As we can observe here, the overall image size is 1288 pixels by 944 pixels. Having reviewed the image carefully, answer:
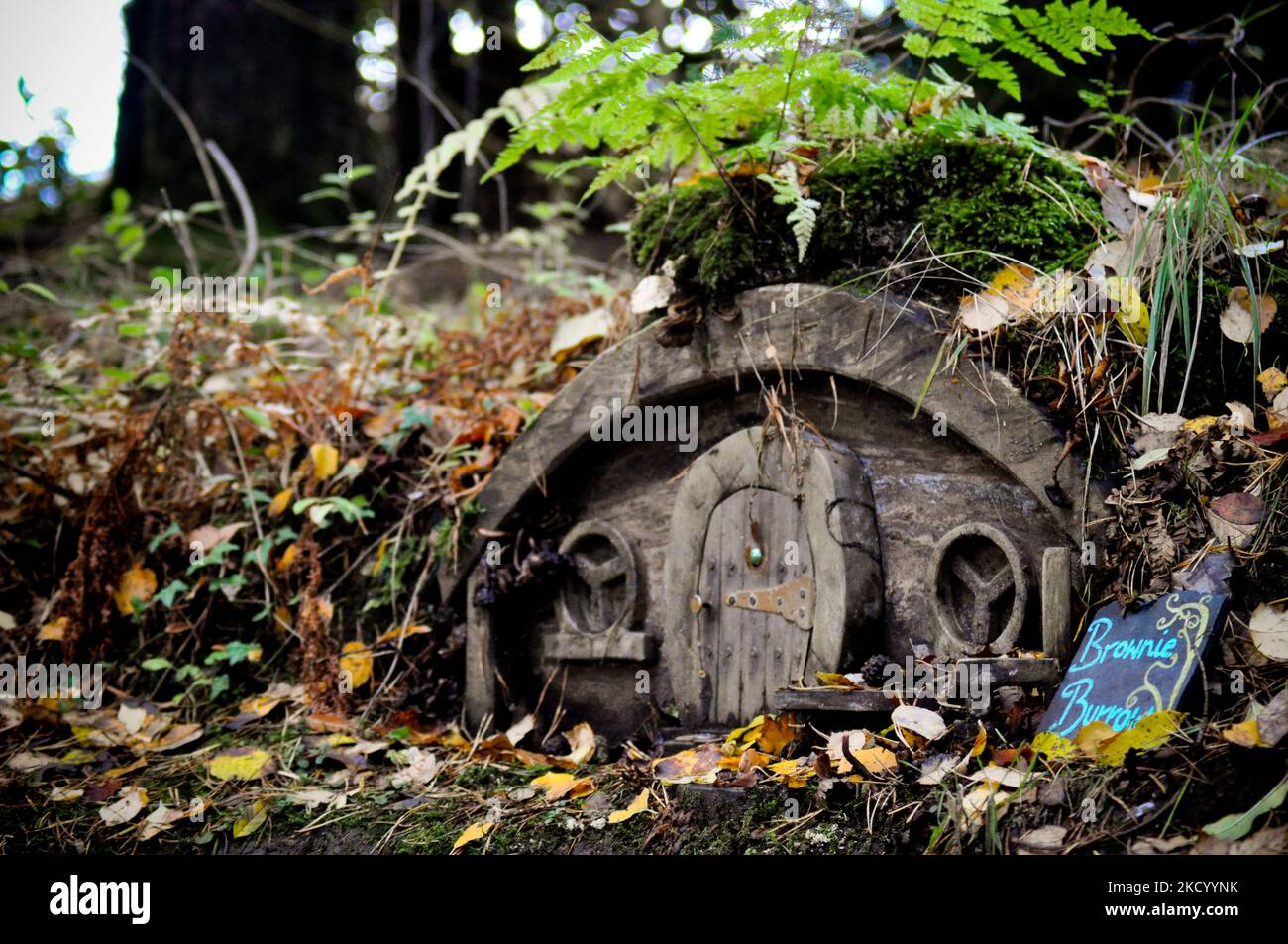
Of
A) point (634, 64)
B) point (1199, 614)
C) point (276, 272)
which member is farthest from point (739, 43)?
point (276, 272)

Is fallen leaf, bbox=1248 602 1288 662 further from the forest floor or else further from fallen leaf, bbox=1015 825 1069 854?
fallen leaf, bbox=1015 825 1069 854

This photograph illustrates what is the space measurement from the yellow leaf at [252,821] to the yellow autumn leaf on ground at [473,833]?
78 cm

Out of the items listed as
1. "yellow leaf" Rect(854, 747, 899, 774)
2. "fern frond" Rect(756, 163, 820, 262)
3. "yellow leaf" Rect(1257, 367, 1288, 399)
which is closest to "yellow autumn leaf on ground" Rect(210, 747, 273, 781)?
"yellow leaf" Rect(854, 747, 899, 774)

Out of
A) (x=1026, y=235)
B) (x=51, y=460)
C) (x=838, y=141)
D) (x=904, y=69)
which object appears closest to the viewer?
(x=1026, y=235)

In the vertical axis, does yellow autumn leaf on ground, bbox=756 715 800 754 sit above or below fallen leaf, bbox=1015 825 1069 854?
above

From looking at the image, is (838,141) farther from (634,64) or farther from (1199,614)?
(1199,614)

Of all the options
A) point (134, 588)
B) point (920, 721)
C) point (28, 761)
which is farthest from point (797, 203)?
point (28, 761)

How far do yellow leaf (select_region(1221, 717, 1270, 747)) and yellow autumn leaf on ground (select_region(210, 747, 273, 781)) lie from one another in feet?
10.3

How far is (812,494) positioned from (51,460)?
383 centimetres

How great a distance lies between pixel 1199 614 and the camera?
258cm

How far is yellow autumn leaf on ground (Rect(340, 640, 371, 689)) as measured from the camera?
4.26 m

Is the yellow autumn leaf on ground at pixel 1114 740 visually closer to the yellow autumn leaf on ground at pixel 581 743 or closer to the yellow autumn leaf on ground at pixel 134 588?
the yellow autumn leaf on ground at pixel 581 743

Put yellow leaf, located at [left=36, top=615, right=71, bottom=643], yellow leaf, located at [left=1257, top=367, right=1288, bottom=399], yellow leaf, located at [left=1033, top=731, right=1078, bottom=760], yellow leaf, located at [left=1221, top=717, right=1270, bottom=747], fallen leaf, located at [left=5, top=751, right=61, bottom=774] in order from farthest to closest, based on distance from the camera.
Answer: yellow leaf, located at [left=36, top=615, right=71, bottom=643]
fallen leaf, located at [left=5, top=751, right=61, bottom=774]
yellow leaf, located at [left=1257, top=367, right=1288, bottom=399]
yellow leaf, located at [left=1033, top=731, right=1078, bottom=760]
yellow leaf, located at [left=1221, top=717, right=1270, bottom=747]

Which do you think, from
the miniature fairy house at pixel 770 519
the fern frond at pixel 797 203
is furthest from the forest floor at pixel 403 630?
the fern frond at pixel 797 203
